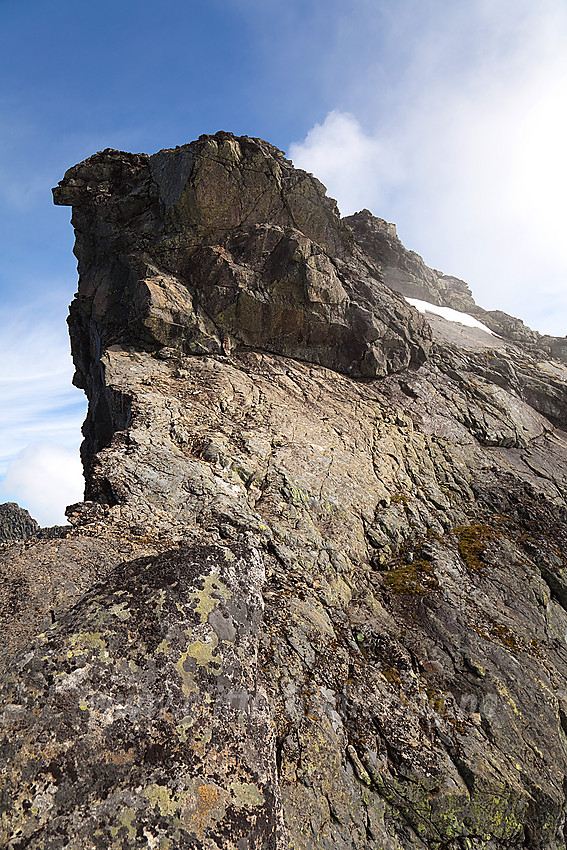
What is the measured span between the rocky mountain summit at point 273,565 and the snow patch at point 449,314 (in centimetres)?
1774

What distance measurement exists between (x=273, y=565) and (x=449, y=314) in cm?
4557

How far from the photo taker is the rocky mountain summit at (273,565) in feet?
20.4

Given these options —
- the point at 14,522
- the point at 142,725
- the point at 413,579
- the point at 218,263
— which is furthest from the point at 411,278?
the point at 14,522

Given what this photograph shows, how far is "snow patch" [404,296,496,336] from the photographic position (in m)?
48.2

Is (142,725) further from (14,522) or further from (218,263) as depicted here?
(14,522)

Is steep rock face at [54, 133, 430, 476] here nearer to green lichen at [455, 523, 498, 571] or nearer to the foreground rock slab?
green lichen at [455, 523, 498, 571]

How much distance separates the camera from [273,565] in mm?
13000

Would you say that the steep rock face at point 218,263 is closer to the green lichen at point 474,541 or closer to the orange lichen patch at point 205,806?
the green lichen at point 474,541

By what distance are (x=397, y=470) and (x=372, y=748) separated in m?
12.3

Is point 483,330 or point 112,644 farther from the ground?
point 483,330

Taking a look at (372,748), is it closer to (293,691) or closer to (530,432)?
(293,691)

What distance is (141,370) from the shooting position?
18875 mm

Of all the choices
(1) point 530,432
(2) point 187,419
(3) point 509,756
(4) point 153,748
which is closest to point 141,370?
(2) point 187,419

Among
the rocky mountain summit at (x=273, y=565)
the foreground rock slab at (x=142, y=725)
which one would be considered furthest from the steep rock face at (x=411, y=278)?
the foreground rock slab at (x=142, y=725)
